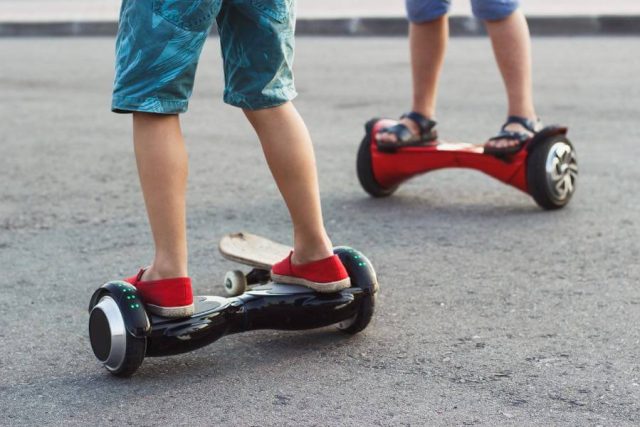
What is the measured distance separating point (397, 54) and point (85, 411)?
7832 millimetres

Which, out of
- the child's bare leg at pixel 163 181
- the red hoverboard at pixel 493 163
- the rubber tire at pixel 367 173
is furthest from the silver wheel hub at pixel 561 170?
the child's bare leg at pixel 163 181

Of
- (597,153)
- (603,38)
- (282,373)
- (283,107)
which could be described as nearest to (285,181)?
(283,107)

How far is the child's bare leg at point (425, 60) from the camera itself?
4578 mm

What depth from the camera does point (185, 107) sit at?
2.75 m

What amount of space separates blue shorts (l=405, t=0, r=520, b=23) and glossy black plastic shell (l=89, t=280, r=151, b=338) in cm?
213

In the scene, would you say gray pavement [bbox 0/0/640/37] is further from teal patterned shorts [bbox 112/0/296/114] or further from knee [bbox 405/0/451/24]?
teal patterned shorts [bbox 112/0/296/114]

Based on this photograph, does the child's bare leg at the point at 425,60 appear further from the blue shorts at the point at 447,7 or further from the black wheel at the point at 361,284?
the black wheel at the point at 361,284

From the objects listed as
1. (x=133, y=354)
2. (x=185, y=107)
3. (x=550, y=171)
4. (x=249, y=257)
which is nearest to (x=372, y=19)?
(x=550, y=171)

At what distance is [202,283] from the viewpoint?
3553mm

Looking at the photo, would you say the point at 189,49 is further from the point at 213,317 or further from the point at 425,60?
the point at 425,60

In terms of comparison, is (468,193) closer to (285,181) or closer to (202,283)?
(202,283)

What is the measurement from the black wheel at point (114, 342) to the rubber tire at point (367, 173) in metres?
1.97

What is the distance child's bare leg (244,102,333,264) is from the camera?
2848 millimetres

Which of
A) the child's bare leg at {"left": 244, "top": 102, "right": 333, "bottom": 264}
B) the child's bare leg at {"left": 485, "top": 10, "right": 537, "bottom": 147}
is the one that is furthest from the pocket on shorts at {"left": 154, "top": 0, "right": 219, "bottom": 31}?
the child's bare leg at {"left": 485, "top": 10, "right": 537, "bottom": 147}
